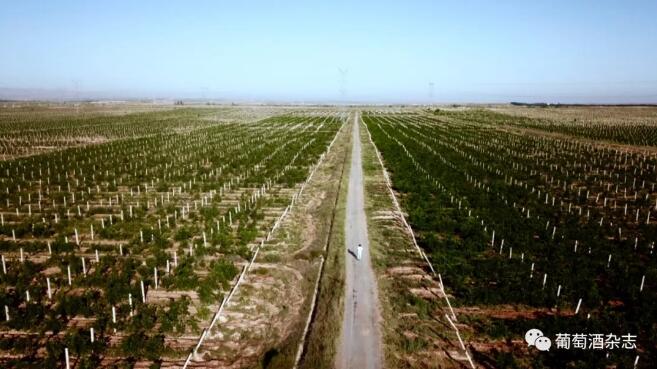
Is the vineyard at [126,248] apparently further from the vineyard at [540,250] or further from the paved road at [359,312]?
the vineyard at [540,250]

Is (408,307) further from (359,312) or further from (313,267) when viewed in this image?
(313,267)

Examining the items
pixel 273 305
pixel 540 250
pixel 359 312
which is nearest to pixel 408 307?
pixel 359 312

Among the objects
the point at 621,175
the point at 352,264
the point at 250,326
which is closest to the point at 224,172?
the point at 352,264

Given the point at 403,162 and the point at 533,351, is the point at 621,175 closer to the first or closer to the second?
the point at 403,162

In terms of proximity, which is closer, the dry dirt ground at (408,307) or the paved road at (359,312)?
the paved road at (359,312)

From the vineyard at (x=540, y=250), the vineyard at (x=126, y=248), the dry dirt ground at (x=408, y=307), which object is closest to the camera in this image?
the dry dirt ground at (x=408, y=307)

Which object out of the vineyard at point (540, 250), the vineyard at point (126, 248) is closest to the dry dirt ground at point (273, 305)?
the vineyard at point (126, 248)
